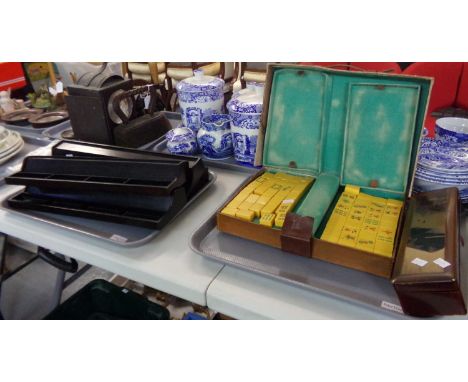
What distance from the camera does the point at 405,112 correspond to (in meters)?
0.68

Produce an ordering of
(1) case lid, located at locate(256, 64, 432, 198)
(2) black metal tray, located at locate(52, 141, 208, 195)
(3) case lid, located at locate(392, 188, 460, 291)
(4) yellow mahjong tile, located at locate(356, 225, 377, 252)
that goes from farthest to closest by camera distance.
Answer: (2) black metal tray, located at locate(52, 141, 208, 195)
(1) case lid, located at locate(256, 64, 432, 198)
(4) yellow mahjong tile, located at locate(356, 225, 377, 252)
(3) case lid, located at locate(392, 188, 460, 291)

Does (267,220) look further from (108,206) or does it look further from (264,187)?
(108,206)

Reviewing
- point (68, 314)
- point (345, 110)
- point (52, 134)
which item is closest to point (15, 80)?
point (52, 134)

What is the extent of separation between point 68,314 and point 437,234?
3.69 feet

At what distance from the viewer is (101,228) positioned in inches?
28.8

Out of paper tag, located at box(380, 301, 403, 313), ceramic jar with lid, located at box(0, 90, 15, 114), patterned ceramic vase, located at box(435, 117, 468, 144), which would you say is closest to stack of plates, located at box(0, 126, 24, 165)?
ceramic jar with lid, located at box(0, 90, 15, 114)

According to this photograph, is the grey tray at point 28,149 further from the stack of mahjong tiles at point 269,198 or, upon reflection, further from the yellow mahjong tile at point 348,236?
the yellow mahjong tile at point 348,236

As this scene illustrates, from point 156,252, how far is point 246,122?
0.38 m

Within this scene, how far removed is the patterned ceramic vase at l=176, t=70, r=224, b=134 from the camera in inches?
38.1

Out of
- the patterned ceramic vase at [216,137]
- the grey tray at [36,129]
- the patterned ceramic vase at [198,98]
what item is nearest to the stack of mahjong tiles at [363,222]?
the patterned ceramic vase at [216,137]

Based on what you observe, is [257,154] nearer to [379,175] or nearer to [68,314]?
[379,175]

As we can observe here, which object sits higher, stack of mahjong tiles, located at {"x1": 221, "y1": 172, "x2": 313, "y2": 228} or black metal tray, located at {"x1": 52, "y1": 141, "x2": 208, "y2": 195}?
black metal tray, located at {"x1": 52, "y1": 141, "x2": 208, "y2": 195}

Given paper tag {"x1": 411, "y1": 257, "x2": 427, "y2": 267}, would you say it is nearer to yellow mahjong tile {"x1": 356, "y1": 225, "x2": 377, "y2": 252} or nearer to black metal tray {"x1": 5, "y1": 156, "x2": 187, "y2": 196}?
yellow mahjong tile {"x1": 356, "y1": 225, "x2": 377, "y2": 252}

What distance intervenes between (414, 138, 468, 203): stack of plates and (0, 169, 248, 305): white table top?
42cm
